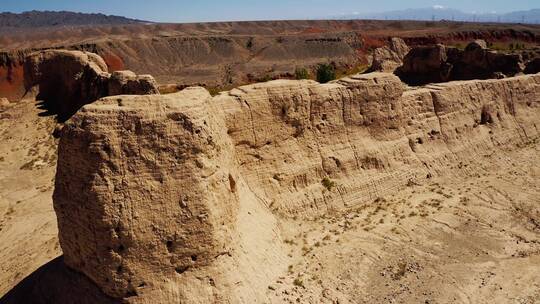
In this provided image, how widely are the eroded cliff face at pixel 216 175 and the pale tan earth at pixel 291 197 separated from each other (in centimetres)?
5

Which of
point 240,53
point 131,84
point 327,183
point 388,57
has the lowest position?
point 327,183

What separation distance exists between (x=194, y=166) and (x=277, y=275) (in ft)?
14.1

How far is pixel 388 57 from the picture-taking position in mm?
43500

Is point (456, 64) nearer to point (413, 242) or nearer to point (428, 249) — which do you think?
point (413, 242)

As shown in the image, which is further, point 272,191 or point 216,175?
point 272,191

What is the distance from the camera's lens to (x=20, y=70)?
4700cm

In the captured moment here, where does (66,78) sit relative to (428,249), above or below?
above

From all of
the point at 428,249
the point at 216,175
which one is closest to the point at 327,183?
the point at 428,249

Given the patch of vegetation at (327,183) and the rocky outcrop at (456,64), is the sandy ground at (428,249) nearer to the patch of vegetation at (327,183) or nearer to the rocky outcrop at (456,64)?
the patch of vegetation at (327,183)

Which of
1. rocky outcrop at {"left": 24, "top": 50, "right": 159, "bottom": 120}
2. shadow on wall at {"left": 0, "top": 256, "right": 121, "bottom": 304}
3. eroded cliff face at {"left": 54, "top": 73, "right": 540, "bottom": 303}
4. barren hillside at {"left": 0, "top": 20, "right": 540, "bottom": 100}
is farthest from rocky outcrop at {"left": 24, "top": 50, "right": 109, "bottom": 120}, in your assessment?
barren hillside at {"left": 0, "top": 20, "right": 540, "bottom": 100}

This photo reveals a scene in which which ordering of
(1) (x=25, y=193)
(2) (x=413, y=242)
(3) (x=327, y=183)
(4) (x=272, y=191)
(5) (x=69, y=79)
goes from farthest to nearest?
(5) (x=69, y=79)
(1) (x=25, y=193)
(3) (x=327, y=183)
(4) (x=272, y=191)
(2) (x=413, y=242)

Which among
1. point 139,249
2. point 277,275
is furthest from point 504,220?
point 139,249

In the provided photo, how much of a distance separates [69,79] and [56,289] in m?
18.6

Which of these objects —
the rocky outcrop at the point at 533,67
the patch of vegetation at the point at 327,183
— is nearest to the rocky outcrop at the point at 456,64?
the rocky outcrop at the point at 533,67
